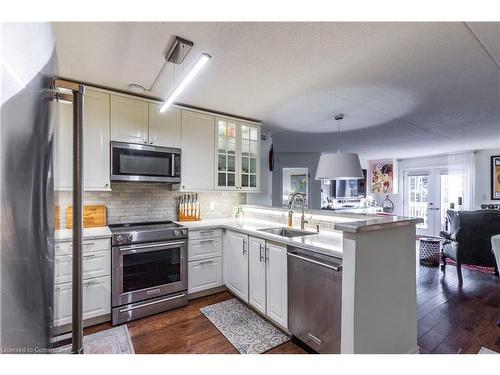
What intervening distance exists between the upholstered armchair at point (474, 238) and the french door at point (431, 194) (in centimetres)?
306

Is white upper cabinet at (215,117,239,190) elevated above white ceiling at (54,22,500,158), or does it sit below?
below

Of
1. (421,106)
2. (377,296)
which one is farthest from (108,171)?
(421,106)

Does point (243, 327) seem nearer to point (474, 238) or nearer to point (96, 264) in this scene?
point (96, 264)

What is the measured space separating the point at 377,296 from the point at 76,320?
1.64 m

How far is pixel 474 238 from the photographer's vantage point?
3.64 m

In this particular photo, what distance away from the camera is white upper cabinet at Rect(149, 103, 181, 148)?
2877 millimetres

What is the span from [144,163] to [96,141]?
1.65 feet

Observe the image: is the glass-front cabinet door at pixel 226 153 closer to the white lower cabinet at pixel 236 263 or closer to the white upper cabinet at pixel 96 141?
the white lower cabinet at pixel 236 263

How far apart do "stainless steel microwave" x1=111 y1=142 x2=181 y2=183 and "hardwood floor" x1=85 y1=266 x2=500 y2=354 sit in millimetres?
1461

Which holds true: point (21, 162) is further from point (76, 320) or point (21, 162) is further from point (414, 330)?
point (414, 330)

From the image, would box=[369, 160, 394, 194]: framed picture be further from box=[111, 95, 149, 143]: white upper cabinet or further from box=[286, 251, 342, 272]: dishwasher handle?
box=[111, 95, 149, 143]: white upper cabinet

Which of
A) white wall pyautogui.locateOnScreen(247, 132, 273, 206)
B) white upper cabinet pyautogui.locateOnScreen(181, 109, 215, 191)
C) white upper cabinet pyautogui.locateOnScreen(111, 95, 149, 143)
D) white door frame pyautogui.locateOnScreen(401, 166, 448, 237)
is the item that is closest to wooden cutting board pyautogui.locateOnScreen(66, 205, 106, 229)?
white upper cabinet pyautogui.locateOnScreen(111, 95, 149, 143)

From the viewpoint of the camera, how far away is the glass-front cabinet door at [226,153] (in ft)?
11.2

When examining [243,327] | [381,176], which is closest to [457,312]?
[243,327]
